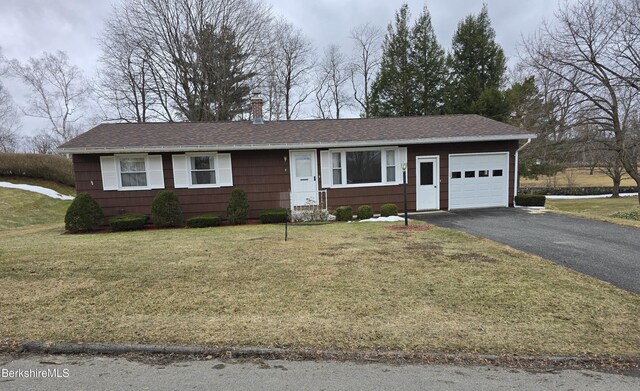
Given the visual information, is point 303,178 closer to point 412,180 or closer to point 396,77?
point 412,180

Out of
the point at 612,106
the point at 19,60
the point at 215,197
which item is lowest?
the point at 215,197

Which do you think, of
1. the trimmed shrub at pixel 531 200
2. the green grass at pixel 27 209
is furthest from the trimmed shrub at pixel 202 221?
the trimmed shrub at pixel 531 200

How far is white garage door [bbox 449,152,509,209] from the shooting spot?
11844mm

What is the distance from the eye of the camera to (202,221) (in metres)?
10.2

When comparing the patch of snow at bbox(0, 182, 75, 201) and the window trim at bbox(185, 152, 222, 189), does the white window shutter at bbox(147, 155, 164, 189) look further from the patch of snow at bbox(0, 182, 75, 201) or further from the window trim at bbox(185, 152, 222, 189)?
the patch of snow at bbox(0, 182, 75, 201)

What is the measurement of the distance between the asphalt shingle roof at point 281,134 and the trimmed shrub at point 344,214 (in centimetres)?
221

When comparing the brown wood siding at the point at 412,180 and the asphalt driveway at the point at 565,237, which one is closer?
the asphalt driveway at the point at 565,237

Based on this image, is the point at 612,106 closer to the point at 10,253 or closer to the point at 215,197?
the point at 215,197

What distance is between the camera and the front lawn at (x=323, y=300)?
3.09 m

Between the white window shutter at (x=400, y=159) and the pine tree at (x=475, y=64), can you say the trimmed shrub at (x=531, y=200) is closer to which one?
the white window shutter at (x=400, y=159)

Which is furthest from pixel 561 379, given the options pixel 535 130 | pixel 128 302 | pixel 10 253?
Answer: pixel 535 130

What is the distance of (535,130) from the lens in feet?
58.0

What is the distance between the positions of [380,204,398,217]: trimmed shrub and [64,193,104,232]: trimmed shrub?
881 centimetres

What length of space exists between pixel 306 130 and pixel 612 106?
15.0m
